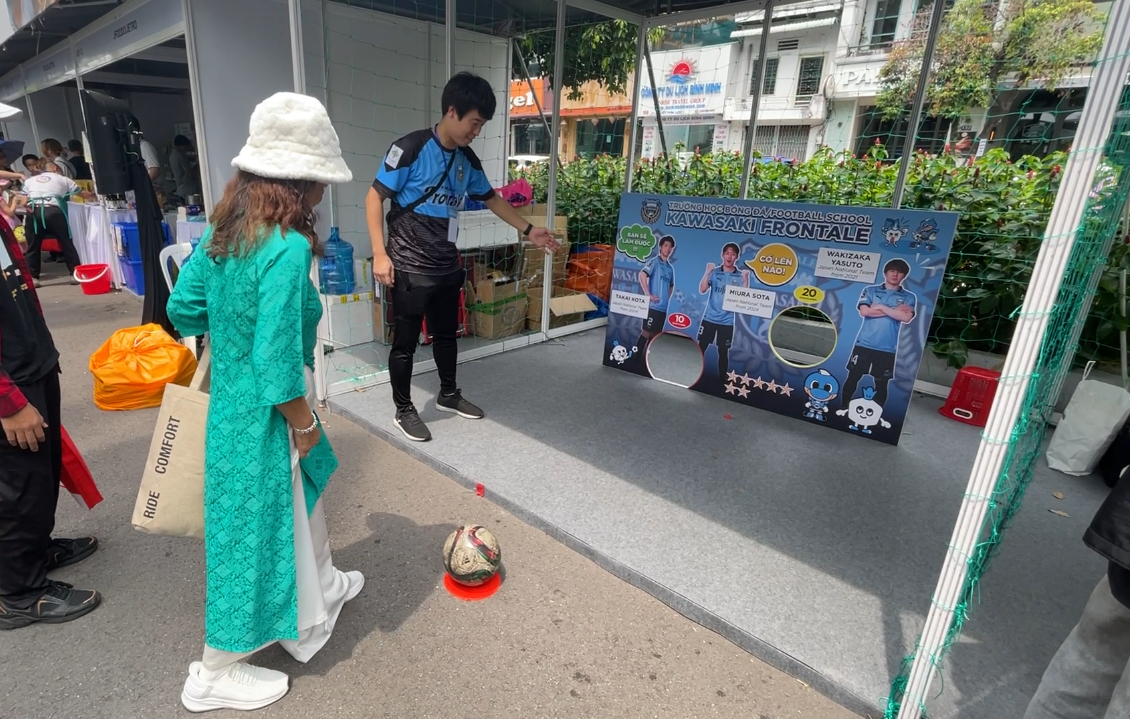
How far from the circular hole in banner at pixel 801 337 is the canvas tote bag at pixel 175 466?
346cm

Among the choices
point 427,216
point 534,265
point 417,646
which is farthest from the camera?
point 534,265

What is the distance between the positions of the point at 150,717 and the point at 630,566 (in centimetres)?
170

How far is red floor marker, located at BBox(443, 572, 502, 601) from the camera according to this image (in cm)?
233

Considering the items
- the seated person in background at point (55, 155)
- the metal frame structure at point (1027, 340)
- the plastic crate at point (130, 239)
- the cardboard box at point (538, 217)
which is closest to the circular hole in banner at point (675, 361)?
the cardboard box at point (538, 217)

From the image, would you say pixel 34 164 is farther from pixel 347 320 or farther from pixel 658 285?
pixel 658 285

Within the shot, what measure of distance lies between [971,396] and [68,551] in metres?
5.25

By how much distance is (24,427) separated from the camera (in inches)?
71.9

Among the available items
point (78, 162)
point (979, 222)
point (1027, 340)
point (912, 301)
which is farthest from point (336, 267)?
point (78, 162)

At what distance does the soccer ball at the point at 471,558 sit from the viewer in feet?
7.50

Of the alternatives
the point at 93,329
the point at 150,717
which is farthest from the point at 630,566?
the point at 93,329

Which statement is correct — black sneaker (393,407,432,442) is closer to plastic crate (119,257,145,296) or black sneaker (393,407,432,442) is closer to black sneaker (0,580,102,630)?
black sneaker (0,580,102,630)

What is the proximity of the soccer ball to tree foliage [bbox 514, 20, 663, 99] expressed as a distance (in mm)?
5112

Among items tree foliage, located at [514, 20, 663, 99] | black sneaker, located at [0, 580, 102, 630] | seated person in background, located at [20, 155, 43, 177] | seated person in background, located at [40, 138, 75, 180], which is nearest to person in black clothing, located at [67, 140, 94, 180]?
seated person in background, located at [20, 155, 43, 177]

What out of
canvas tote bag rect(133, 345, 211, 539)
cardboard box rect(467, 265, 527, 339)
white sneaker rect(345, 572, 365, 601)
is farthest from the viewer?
cardboard box rect(467, 265, 527, 339)
